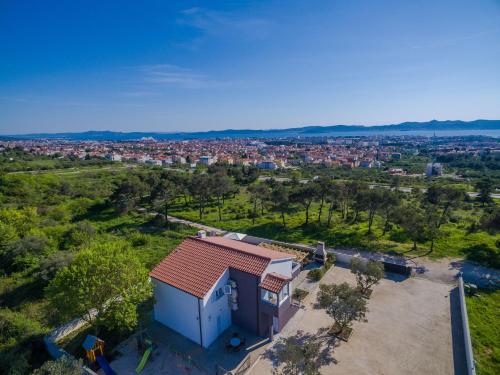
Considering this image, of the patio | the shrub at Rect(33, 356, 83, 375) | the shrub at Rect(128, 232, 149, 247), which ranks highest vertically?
the shrub at Rect(33, 356, 83, 375)

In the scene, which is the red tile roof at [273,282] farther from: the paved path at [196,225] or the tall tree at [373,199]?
the tall tree at [373,199]

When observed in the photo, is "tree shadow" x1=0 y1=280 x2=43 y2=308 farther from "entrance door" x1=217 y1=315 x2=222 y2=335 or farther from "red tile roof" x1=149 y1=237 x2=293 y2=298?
"entrance door" x1=217 y1=315 x2=222 y2=335

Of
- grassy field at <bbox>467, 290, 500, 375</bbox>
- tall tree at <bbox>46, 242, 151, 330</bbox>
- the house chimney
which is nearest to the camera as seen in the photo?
grassy field at <bbox>467, 290, 500, 375</bbox>

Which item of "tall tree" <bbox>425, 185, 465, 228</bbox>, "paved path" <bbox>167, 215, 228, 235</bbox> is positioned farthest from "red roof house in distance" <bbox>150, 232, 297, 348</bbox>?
"tall tree" <bbox>425, 185, 465, 228</bbox>

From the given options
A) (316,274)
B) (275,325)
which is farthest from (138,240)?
(275,325)

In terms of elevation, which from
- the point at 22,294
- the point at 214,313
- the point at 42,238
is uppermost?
the point at 214,313

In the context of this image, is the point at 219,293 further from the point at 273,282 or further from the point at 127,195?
the point at 127,195

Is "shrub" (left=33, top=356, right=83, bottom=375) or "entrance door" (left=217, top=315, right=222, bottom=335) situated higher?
"shrub" (left=33, top=356, right=83, bottom=375)

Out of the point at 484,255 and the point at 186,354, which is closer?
the point at 186,354
